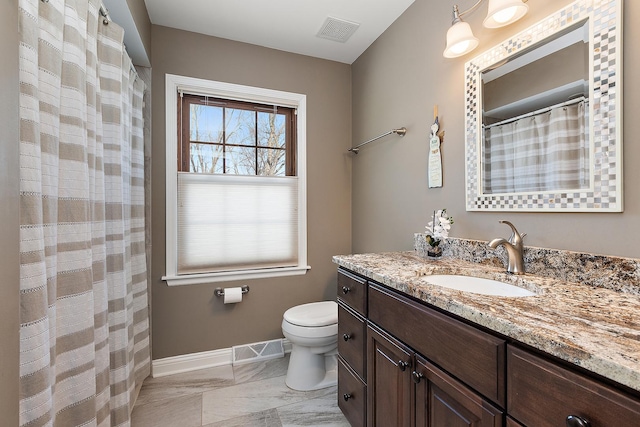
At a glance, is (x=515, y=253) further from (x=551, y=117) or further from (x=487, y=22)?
(x=487, y=22)

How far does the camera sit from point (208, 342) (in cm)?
218

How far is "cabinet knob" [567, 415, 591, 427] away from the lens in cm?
53

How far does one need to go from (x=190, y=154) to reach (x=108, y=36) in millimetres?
925

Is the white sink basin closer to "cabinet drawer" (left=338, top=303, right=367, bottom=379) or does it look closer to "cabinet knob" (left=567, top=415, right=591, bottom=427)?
"cabinet drawer" (left=338, top=303, right=367, bottom=379)

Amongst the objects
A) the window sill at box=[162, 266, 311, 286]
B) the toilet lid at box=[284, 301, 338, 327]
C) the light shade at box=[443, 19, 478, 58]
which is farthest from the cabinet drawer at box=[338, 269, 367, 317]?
the light shade at box=[443, 19, 478, 58]

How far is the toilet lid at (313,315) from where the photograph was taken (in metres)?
1.85

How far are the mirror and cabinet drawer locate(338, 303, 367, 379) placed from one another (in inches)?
31.9

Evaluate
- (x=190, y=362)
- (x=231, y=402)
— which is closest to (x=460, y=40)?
(x=231, y=402)

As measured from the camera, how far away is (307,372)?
1902 mm

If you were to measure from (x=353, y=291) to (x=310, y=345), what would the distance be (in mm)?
681

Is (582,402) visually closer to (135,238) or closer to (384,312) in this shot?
(384,312)

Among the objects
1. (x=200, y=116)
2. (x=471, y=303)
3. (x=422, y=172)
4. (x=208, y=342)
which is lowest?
(x=208, y=342)

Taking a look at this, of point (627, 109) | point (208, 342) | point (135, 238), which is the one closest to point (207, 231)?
point (135, 238)

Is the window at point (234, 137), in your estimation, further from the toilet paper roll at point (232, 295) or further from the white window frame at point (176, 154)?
the toilet paper roll at point (232, 295)
